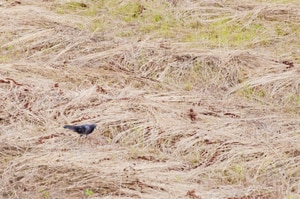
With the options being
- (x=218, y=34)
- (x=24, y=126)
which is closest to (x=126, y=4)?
(x=218, y=34)

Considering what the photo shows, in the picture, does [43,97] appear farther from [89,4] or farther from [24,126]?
[89,4]

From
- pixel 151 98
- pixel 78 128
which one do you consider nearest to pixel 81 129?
pixel 78 128

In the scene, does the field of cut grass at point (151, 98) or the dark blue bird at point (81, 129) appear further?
the dark blue bird at point (81, 129)

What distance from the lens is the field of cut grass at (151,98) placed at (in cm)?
402

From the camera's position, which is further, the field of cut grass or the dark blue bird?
the dark blue bird

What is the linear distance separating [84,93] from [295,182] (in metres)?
1.84

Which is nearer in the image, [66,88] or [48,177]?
[48,177]

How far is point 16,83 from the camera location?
5.20 m

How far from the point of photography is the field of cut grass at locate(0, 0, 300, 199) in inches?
Answer: 158

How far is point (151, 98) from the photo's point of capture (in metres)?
5.14

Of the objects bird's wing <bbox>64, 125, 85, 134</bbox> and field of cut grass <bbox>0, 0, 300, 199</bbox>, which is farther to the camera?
bird's wing <bbox>64, 125, 85, 134</bbox>

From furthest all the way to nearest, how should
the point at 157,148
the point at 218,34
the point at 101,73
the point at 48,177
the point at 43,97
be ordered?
the point at 218,34, the point at 101,73, the point at 43,97, the point at 157,148, the point at 48,177

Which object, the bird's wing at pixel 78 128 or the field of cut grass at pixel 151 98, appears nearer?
the field of cut grass at pixel 151 98

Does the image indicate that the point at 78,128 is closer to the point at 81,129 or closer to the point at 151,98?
the point at 81,129
